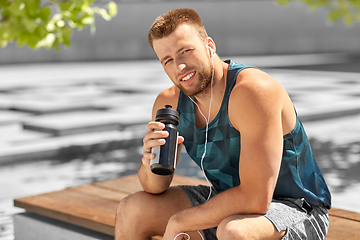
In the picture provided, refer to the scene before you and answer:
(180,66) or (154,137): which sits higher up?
(180,66)

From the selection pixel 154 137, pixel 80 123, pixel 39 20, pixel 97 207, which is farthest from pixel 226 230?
pixel 80 123

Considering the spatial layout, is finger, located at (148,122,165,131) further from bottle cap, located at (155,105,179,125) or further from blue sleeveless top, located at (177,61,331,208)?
blue sleeveless top, located at (177,61,331,208)

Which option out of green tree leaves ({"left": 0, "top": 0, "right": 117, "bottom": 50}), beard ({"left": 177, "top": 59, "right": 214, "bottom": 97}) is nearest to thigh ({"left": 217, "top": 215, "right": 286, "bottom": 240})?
beard ({"left": 177, "top": 59, "right": 214, "bottom": 97})

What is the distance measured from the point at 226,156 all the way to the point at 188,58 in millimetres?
560

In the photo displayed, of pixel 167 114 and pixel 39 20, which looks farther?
pixel 39 20

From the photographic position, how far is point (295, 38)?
3005cm

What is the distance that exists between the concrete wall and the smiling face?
2656 cm

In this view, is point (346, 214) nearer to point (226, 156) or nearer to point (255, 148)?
point (226, 156)

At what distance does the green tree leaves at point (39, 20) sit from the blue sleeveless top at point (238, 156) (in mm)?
1785

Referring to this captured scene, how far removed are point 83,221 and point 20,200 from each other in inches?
28.9

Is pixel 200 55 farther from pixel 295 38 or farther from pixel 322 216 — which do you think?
pixel 295 38

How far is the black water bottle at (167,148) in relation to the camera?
2477mm

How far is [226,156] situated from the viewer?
8.77 feet

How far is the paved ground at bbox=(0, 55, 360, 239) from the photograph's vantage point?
20.3ft
